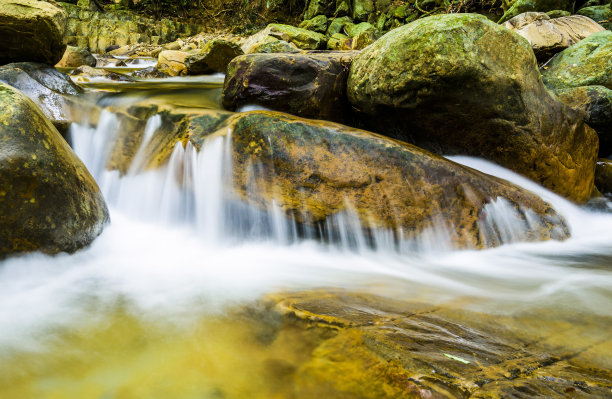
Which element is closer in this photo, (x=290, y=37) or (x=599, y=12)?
(x=599, y=12)

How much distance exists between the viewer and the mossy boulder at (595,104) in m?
5.60

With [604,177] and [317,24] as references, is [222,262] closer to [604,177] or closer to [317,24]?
[604,177]

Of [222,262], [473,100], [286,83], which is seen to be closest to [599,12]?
[473,100]

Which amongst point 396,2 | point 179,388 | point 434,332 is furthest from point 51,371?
point 396,2

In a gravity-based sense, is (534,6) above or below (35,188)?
above

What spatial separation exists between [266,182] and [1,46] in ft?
16.2

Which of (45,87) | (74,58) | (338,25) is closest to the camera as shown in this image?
(45,87)

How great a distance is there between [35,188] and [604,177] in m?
7.40

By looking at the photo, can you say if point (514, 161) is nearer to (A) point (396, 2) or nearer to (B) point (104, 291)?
(B) point (104, 291)

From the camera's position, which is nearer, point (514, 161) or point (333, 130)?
point (333, 130)

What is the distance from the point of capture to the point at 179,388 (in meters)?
1.46

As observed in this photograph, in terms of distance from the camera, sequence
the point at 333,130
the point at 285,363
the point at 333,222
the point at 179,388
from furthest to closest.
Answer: the point at 333,130
the point at 333,222
the point at 285,363
the point at 179,388

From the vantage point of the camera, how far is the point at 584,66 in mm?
6715

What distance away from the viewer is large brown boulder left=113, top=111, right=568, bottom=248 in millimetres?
3576
